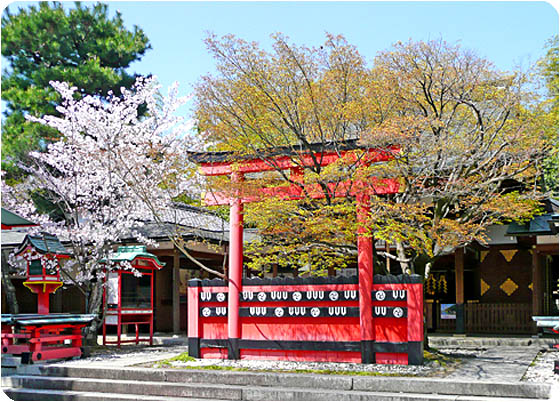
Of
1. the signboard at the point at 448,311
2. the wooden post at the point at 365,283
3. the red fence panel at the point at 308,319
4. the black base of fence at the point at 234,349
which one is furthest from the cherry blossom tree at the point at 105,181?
the signboard at the point at 448,311

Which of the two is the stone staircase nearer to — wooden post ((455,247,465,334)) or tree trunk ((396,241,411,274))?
tree trunk ((396,241,411,274))

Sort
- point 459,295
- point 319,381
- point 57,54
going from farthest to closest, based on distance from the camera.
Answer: point 57,54 < point 459,295 < point 319,381

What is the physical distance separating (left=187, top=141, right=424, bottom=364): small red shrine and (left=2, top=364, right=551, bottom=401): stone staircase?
1.66 metres

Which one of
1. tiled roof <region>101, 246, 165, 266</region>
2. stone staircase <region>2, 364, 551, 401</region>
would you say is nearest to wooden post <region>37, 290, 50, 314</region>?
tiled roof <region>101, 246, 165, 266</region>

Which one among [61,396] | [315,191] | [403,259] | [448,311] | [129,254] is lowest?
[61,396]

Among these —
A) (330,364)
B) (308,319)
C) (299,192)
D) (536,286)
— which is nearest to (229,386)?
(330,364)

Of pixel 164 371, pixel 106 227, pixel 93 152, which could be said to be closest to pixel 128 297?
pixel 106 227

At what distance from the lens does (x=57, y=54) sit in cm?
2702

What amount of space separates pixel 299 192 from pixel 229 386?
13.6ft

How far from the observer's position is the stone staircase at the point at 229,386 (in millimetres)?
10195

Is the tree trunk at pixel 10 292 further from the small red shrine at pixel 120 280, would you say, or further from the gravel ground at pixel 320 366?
the gravel ground at pixel 320 366

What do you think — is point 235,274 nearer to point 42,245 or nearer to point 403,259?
point 403,259

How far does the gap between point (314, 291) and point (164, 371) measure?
335 cm

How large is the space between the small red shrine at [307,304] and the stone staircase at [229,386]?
5.45 feet
